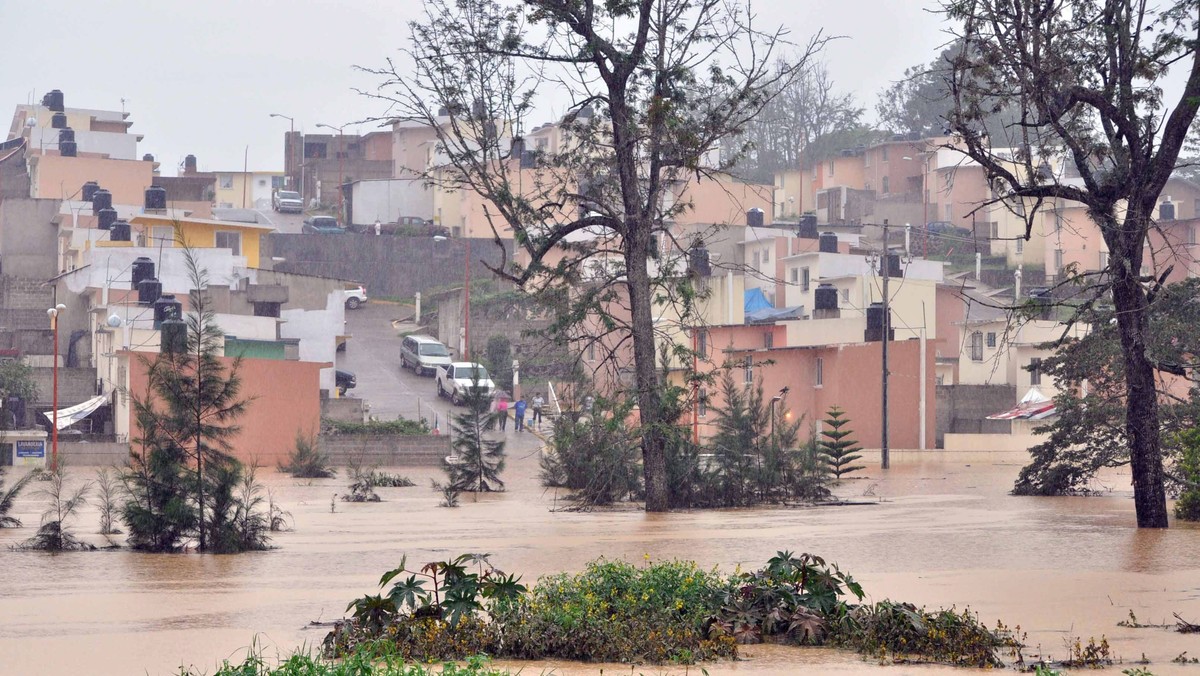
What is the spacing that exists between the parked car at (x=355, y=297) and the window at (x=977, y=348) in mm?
32018

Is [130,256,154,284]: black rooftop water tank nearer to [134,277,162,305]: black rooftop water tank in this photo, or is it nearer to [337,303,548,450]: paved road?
[134,277,162,305]: black rooftop water tank

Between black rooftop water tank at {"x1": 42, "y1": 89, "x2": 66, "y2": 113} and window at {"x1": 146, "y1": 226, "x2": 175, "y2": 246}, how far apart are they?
34279 mm

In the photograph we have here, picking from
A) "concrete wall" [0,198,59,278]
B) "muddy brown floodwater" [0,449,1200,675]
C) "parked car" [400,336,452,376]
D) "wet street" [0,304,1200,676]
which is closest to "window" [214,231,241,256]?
"parked car" [400,336,452,376]

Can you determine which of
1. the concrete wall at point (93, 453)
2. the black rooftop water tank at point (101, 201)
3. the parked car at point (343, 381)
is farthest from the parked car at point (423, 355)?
the concrete wall at point (93, 453)

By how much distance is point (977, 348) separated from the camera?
201 ft

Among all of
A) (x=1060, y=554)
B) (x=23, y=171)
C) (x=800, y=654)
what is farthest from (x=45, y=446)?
(x=23, y=171)

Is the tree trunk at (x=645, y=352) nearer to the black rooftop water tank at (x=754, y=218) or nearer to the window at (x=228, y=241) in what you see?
the window at (x=228, y=241)

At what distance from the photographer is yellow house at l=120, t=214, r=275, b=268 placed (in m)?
60.8

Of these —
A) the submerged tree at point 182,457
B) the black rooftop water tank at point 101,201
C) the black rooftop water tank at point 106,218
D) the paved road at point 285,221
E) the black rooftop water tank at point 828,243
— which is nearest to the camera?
the submerged tree at point 182,457

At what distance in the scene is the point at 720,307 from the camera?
62688mm

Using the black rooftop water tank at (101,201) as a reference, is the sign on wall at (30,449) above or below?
below

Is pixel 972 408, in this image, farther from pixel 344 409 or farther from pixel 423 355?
pixel 423 355

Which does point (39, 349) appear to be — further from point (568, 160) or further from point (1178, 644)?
point (1178, 644)

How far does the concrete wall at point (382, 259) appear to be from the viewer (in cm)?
8125
